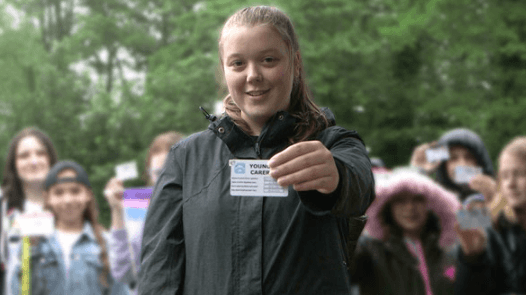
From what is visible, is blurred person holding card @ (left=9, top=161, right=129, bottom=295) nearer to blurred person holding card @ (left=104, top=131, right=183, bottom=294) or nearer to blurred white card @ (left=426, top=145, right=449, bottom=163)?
blurred person holding card @ (left=104, top=131, right=183, bottom=294)

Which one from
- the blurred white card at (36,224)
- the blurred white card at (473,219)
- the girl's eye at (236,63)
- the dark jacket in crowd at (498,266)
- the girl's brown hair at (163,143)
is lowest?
the dark jacket in crowd at (498,266)

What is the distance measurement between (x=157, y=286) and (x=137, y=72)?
1737 centimetres

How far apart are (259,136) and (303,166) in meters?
0.34

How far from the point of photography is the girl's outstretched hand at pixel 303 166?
5.18 ft

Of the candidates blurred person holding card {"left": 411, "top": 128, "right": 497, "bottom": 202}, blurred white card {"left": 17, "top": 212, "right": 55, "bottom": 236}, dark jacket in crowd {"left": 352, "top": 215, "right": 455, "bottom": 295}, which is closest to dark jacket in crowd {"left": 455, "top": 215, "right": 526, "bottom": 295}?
dark jacket in crowd {"left": 352, "top": 215, "right": 455, "bottom": 295}

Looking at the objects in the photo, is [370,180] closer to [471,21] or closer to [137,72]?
[471,21]

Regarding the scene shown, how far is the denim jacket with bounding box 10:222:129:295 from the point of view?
5.18 m

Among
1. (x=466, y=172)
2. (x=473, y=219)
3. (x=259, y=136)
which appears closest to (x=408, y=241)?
(x=473, y=219)

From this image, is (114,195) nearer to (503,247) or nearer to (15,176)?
(15,176)

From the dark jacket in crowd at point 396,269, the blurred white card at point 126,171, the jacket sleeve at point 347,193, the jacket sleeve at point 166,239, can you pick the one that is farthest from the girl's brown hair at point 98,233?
the jacket sleeve at point 347,193

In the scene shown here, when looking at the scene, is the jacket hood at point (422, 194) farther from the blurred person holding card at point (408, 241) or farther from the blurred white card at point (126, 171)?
the blurred white card at point (126, 171)

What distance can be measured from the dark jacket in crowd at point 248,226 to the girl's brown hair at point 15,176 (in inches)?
167

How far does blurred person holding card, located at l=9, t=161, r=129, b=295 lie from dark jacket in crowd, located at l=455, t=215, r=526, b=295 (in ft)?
8.29

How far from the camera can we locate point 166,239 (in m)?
1.92
